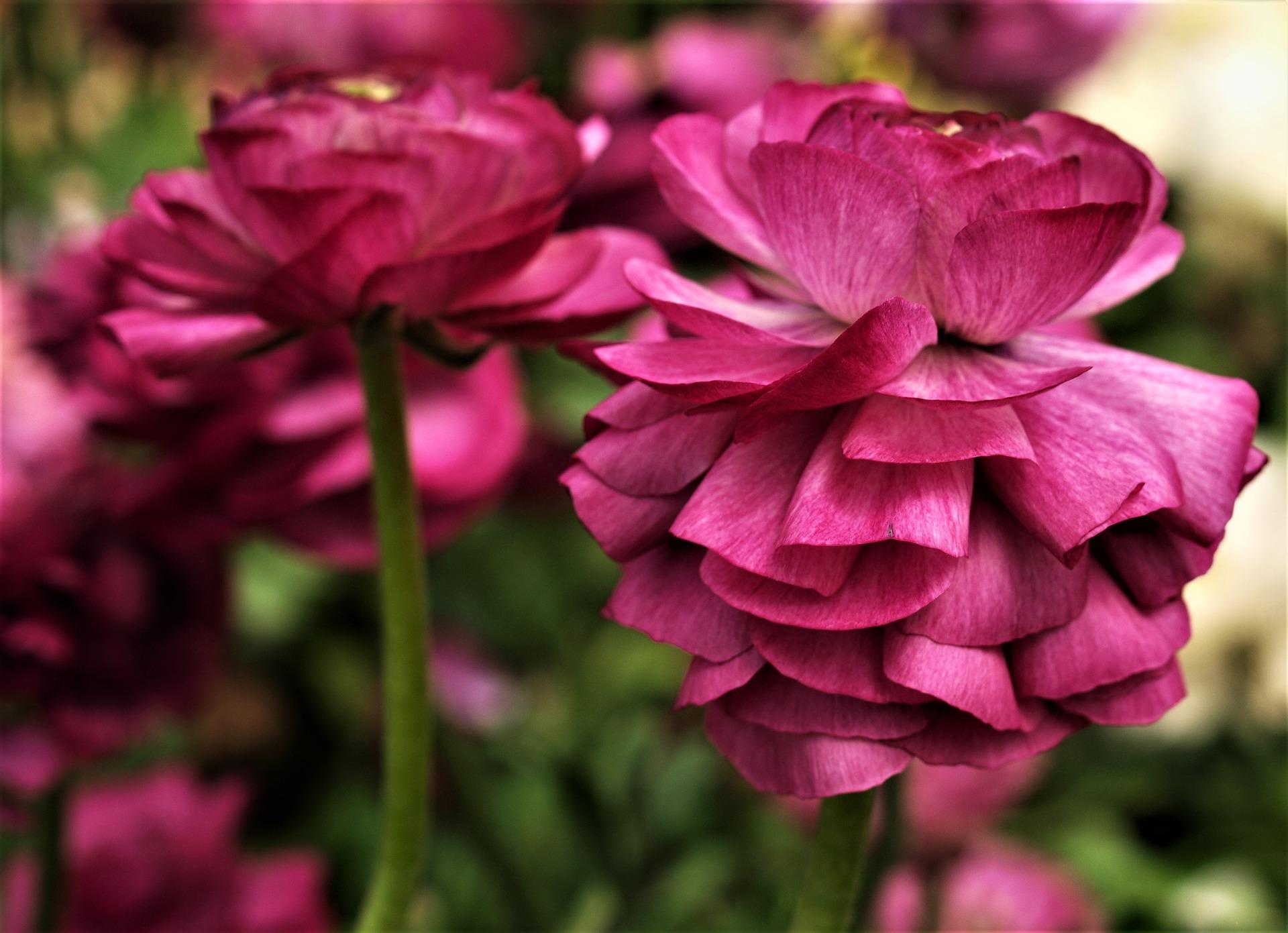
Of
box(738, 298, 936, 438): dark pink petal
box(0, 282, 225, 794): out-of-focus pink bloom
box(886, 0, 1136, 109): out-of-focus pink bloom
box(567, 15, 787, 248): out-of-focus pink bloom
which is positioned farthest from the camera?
box(886, 0, 1136, 109): out-of-focus pink bloom

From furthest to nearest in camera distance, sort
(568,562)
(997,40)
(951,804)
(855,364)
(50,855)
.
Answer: (568,562)
(997,40)
(951,804)
(50,855)
(855,364)

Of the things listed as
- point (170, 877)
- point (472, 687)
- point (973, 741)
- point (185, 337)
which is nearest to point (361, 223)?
point (185, 337)

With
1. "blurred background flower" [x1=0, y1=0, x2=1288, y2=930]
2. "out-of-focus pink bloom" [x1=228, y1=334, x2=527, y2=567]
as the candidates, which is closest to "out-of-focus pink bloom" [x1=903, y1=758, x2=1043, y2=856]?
"blurred background flower" [x1=0, y1=0, x2=1288, y2=930]

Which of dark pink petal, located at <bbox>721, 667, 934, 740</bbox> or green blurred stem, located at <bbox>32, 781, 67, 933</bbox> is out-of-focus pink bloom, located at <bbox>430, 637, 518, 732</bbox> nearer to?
green blurred stem, located at <bbox>32, 781, 67, 933</bbox>

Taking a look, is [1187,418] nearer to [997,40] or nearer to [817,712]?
[817,712]

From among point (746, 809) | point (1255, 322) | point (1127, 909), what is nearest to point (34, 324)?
point (746, 809)

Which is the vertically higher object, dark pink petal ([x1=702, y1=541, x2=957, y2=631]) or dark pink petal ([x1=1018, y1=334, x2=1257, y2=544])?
dark pink petal ([x1=1018, y1=334, x2=1257, y2=544])
